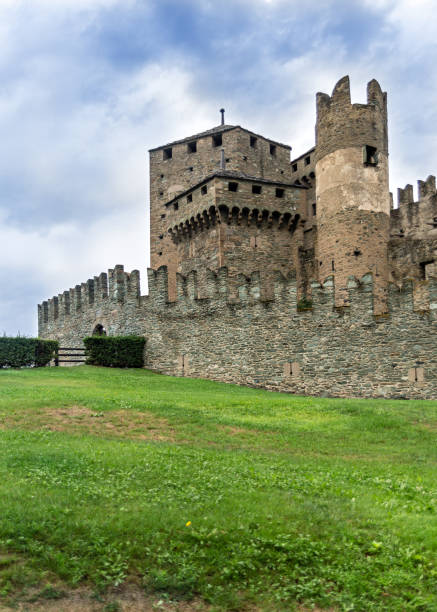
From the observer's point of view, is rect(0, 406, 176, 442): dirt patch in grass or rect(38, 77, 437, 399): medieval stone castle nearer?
rect(0, 406, 176, 442): dirt patch in grass

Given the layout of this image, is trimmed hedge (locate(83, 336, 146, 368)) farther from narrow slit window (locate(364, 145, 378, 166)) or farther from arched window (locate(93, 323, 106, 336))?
narrow slit window (locate(364, 145, 378, 166))

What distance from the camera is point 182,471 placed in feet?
30.8

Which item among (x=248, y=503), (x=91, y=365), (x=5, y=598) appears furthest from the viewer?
(x=91, y=365)

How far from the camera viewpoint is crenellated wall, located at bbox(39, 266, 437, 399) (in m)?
20.5

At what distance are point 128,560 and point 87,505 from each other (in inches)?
51.3

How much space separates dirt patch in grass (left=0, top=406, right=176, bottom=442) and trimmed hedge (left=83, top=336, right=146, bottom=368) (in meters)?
14.1

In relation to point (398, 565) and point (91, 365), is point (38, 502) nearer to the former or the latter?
point (398, 565)

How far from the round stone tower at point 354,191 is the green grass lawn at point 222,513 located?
16.5 meters

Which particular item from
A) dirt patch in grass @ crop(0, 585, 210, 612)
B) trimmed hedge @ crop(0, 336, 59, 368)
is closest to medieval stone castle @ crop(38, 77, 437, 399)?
trimmed hedge @ crop(0, 336, 59, 368)

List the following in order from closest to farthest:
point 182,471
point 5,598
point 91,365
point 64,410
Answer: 1. point 5,598
2. point 182,471
3. point 64,410
4. point 91,365

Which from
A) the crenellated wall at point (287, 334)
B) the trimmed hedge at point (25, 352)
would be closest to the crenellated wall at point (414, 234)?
the crenellated wall at point (287, 334)

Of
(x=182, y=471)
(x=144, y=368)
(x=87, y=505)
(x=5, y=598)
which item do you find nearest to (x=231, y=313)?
(x=144, y=368)

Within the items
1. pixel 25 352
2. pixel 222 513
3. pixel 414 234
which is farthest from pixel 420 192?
pixel 222 513

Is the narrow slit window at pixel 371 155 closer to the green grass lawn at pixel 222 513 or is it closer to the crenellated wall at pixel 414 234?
the crenellated wall at pixel 414 234
